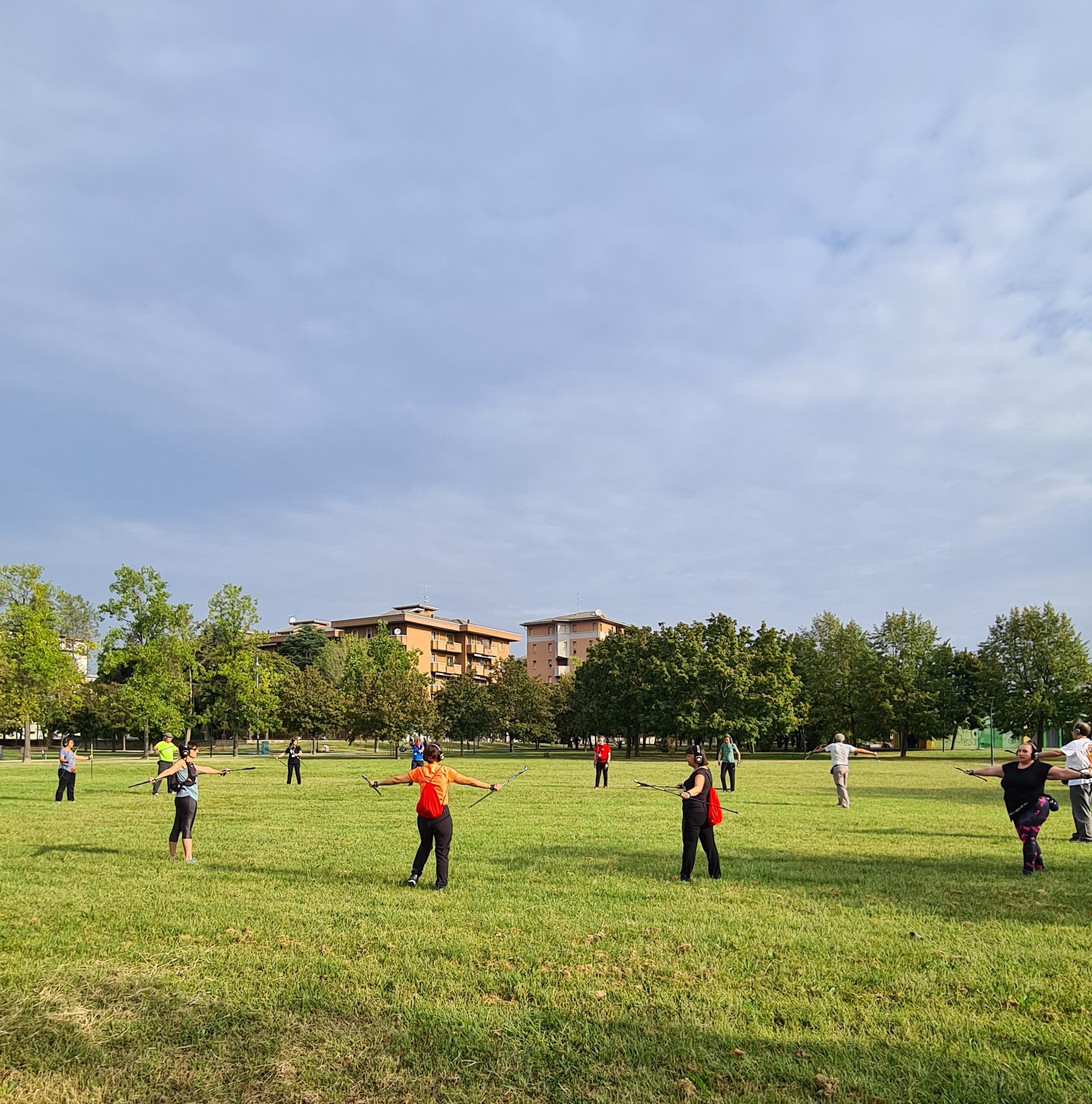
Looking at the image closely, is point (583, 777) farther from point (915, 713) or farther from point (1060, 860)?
point (915, 713)

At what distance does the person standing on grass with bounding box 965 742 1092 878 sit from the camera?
13.1 meters

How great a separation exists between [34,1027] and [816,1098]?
5.99 m

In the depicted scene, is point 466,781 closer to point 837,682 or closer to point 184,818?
point 184,818

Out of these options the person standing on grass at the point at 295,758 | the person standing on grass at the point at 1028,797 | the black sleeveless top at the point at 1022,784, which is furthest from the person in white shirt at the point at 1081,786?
the person standing on grass at the point at 295,758

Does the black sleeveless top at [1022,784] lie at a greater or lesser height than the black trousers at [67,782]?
greater

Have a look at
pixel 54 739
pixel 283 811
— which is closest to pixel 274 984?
pixel 283 811

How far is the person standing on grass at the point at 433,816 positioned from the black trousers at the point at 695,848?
9.74 ft

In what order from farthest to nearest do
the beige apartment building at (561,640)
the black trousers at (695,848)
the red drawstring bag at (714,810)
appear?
the beige apartment building at (561,640), the red drawstring bag at (714,810), the black trousers at (695,848)

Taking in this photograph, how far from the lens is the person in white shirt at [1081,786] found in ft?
52.9

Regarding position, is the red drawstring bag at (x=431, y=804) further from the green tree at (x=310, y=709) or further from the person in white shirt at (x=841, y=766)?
the green tree at (x=310, y=709)

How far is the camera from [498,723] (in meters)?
82.1

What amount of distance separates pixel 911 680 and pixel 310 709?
184ft

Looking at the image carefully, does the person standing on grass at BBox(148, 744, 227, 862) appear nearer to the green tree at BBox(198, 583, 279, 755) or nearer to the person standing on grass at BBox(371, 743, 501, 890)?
the person standing on grass at BBox(371, 743, 501, 890)

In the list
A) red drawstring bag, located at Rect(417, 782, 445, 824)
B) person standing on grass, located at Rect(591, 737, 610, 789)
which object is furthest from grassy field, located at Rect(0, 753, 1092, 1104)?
person standing on grass, located at Rect(591, 737, 610, 789)
